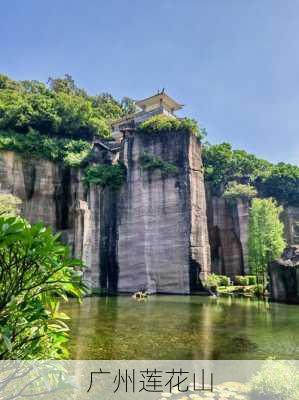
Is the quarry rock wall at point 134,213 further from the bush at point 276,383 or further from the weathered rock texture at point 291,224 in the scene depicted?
the bush at point 276,383

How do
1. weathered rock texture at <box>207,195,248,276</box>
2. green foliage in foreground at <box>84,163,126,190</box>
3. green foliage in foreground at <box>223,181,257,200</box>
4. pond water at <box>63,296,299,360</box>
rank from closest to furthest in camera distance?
1. pond water at <box>63,296,299,360</box>
2. green foliage in foreground at <box>84,163,126,190</box>
3. weathered rock texture at <box>207,195,248,276</box>
4. green foliage in foreground at <box>223,181,257,200</box>

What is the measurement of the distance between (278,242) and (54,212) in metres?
20.9

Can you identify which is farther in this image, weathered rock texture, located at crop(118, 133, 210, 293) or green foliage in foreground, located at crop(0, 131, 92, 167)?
green foliage in foreground, located at crop(0, 131, 92, 167)

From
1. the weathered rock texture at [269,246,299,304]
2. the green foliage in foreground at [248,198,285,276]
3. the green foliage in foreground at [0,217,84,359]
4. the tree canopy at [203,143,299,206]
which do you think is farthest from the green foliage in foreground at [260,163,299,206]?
the green foliage in foreground at [0,217,84,359]

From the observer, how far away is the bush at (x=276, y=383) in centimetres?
580

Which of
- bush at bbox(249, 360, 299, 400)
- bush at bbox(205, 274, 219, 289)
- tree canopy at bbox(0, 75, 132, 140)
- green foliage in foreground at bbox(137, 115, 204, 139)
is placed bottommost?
bush at bbox(249, 360, 299, 400)

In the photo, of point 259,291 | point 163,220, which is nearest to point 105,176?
point 163,220

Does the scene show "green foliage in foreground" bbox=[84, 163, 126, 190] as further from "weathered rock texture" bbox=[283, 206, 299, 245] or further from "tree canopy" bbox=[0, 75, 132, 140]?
"weathered rock texture" bbox=[283, 206, 299, 245]

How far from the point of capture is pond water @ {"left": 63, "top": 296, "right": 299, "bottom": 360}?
896 cm

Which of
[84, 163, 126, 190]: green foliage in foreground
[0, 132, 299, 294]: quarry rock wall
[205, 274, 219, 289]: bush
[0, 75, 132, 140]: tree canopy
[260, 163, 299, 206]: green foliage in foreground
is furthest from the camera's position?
[260, 163, 299, 206]: green foliage in foreground

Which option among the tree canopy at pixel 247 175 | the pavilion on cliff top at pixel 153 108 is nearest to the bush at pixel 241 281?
the tree canopy at pixel 247 175

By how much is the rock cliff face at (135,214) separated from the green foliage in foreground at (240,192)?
7388 millimetres

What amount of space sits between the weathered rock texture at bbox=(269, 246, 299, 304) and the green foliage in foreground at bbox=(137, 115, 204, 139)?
1518 cm

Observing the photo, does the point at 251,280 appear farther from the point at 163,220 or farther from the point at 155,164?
the point at 155,164
